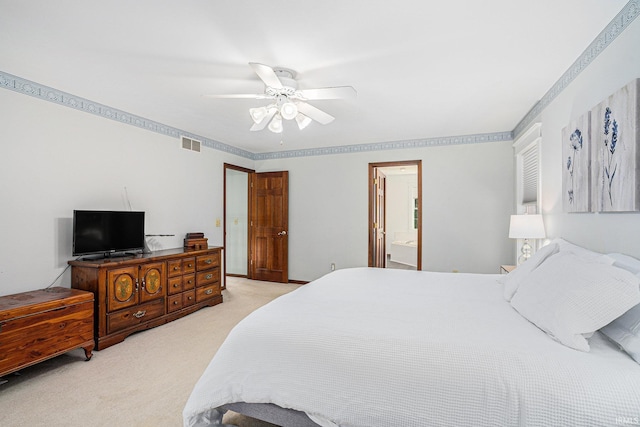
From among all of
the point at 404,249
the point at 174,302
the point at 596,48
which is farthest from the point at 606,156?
the point at 404,249

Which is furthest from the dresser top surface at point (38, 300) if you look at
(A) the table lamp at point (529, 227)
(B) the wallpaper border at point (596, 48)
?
(B) the wallpaper border at point (596, 48)

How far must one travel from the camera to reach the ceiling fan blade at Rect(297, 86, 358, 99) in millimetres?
2369

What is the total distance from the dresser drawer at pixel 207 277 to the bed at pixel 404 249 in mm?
4479

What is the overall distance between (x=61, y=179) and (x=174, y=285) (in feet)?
5.11

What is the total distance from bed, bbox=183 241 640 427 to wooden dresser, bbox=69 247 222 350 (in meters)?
1.94

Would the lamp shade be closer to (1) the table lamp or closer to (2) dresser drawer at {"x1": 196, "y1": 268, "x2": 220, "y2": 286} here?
(1) the table lamp

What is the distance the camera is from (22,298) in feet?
8.25

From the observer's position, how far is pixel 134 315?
125 inches

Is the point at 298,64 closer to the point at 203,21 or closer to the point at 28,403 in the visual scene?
the point at 203,21

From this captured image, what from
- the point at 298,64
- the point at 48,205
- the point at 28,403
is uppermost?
the point at 298,64

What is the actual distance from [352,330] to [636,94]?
186 cm

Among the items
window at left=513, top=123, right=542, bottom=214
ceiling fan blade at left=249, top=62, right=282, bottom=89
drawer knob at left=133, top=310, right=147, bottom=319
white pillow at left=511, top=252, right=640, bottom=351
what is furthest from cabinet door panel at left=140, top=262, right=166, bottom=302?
window at left=513, top=123, right=542, bottom=214

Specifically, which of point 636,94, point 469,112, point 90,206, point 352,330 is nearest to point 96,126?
point 90,206

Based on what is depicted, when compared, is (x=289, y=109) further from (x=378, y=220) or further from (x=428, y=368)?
(x=378, y=220)
